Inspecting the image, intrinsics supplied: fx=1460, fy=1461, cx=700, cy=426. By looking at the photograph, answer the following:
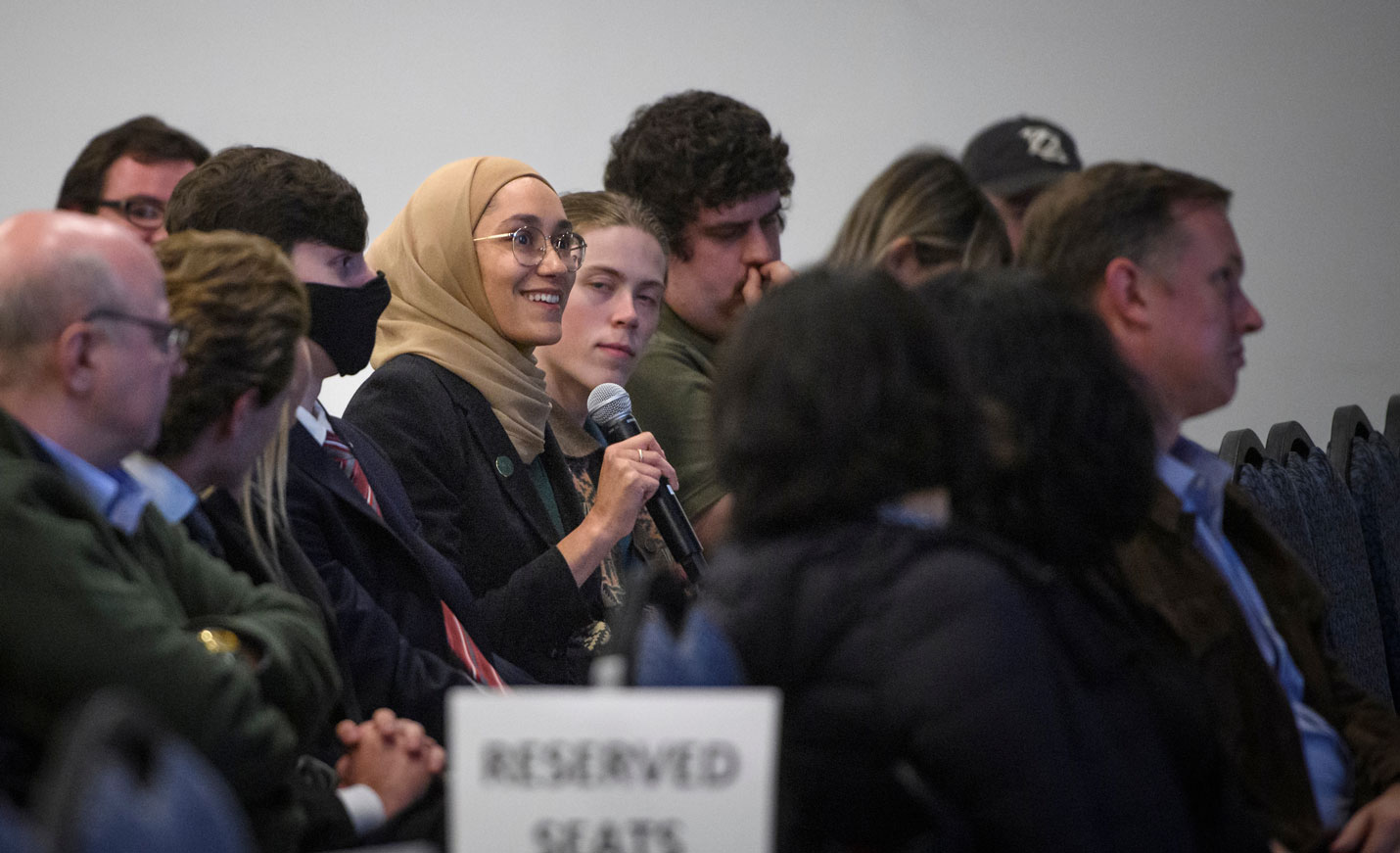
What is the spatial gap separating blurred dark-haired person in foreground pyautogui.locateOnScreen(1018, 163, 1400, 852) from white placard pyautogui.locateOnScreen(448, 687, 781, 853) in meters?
0.73

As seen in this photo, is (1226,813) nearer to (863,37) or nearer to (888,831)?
(888,831)

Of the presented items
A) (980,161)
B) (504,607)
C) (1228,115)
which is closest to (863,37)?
(1228,115)

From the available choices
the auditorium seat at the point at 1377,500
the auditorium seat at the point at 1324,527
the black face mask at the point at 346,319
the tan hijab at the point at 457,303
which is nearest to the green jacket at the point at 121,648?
the black face mask at the point at 346,319

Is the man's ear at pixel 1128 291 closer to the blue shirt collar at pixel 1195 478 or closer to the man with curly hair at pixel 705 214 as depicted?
the blue shirt collar at pixel 1195 478

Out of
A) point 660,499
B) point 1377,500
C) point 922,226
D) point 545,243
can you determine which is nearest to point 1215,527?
point 922,226

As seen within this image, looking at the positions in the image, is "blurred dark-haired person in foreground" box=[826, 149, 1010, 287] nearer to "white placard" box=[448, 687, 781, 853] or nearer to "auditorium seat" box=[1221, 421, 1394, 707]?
"white placard" box=[448, 687, 781, 853]

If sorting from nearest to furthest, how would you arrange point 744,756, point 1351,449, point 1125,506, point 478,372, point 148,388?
point 744,756 < point 1125,506 < point 148,388 < point 478,372 < point 1351,449

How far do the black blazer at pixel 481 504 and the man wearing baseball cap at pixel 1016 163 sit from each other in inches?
38.6

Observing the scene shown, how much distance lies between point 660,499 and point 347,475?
59 cm

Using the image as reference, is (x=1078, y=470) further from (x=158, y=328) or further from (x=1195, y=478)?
(x=158, y=328)

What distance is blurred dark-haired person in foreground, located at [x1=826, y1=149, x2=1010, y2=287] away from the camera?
204cm

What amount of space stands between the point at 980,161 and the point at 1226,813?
151 cm

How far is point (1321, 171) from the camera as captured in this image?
18.0 feet

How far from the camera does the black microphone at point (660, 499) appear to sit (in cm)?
259
